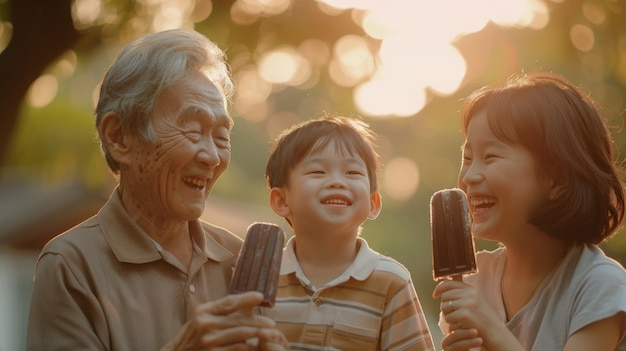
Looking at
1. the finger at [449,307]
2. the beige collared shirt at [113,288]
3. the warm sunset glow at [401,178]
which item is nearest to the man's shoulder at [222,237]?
the beige collared shirt at [113,288]

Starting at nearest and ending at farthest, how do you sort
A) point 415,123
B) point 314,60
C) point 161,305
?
1. point 161,305
2. point 314,60
3. point 415,123

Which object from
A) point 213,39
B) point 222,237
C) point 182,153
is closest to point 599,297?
point 222,237

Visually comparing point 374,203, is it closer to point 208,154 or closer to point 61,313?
point 208,154

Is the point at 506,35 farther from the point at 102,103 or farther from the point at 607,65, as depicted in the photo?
the point at 102,103

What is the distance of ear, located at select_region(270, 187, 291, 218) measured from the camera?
3975mm

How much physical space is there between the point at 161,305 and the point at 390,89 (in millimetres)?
14736

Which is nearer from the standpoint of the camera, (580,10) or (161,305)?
(161,305)

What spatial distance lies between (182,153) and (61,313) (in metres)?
0.72

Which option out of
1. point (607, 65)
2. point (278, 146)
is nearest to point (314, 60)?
point (607, 65)

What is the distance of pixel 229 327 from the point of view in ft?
9.58

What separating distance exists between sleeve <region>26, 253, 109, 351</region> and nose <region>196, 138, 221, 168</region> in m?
0.63

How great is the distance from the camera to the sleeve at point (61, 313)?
3.21 meters

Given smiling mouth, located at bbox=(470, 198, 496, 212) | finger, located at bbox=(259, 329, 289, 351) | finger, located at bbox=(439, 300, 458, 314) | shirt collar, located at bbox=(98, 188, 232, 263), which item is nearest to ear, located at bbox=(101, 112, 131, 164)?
shirt collar, located at bbox=(98, 188, 232, 263)

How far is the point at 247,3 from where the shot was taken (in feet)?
36.4
